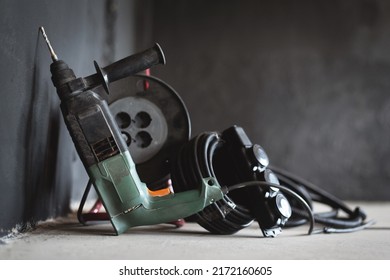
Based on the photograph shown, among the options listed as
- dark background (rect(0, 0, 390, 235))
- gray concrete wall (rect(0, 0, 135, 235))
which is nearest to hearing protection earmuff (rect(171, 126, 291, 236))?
gray concrete wall (rect(0, 0, 135, 235))

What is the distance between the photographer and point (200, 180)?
1.38 meters

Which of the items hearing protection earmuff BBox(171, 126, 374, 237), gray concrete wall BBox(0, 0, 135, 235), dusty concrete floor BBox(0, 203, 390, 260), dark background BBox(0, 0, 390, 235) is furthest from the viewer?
dark background BBox(0, 0, 390, 235)

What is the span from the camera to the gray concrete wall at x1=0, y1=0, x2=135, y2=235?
1212 mm

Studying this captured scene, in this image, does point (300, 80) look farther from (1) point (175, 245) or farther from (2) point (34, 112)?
(1) point (175, 245)

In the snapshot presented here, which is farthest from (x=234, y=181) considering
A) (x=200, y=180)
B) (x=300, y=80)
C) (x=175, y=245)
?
(x=300, y=80)

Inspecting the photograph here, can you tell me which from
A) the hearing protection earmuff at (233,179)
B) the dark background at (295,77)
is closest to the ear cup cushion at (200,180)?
the hearing protection earmuff at (233,179)

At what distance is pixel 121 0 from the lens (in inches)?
113

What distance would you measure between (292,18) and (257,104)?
0.76 meters

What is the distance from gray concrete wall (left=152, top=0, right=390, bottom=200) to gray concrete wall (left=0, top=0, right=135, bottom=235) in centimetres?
190

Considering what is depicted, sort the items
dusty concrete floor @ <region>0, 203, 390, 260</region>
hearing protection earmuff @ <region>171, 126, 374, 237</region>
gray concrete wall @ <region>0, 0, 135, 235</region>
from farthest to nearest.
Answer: hearing protection earmuff @ <region>171, 126, 374, 237</region>, gray concrete wall @ <region>0, 0, 135, 235</region>, dusty concrete floor @ <region>0, 203, 390, 260</region>

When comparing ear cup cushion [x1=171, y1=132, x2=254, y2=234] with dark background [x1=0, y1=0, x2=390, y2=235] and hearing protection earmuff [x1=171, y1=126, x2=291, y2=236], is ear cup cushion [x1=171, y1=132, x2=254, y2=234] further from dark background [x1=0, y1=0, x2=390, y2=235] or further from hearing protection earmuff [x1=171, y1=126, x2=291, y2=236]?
dark background [x1=0, y1=0, x2=390, y2=235]

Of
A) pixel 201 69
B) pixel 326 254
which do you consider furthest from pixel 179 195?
pixel 201 69

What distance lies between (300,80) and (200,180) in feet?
9.16
